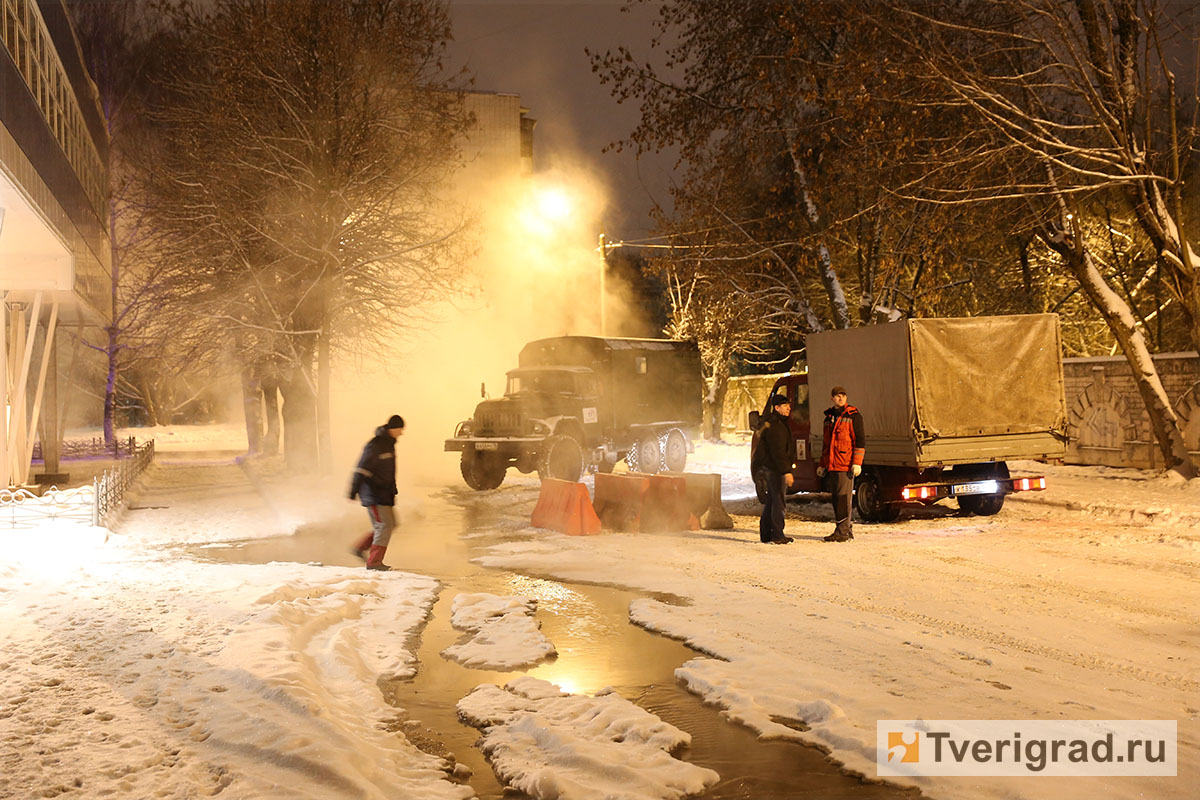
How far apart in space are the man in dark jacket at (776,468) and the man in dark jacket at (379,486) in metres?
4.57

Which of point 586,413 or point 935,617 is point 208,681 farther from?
point 586,413

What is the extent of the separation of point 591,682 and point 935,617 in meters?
3.16

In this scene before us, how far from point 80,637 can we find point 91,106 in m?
27.8

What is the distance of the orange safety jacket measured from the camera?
12859 mm

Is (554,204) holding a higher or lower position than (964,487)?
higher

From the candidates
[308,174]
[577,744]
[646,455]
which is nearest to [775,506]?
[577,744]

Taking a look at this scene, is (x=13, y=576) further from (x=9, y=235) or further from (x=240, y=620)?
(x=9, y=235)

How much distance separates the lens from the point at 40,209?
47.8 feet

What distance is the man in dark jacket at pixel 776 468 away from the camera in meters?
12.7

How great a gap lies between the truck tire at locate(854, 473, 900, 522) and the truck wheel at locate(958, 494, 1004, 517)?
1.09 metres

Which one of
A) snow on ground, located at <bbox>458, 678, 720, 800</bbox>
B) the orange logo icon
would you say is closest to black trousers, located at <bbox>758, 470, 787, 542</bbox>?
snow on ground, located at <bbox>458, 678, 720, 800</bbox>

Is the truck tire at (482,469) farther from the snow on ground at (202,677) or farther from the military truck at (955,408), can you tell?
the snow on ground at (202,677)

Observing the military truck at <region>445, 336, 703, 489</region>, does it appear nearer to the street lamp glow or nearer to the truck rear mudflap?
the truck rear mudflap

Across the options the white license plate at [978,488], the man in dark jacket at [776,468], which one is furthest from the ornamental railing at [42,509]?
the white license plate at [978,488]
